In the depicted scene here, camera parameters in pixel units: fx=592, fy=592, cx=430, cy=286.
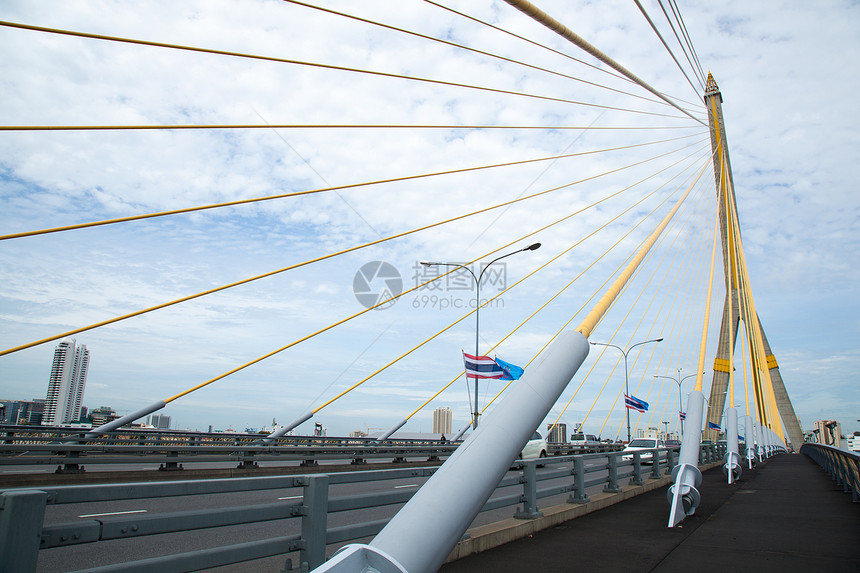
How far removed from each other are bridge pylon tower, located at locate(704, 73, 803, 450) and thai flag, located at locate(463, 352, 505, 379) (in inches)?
356

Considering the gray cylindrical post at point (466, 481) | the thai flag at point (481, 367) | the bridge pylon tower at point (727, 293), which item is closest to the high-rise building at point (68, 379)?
the thai flag at point (481, 367)

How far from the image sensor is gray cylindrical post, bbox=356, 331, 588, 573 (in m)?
1.85

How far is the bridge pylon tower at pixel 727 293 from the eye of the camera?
27453 millimetres

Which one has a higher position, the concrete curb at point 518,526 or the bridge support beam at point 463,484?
the bridge support beam at point 463,484

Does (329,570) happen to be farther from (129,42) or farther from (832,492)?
(832,492)

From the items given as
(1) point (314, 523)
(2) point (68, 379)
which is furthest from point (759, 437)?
(2) point (68, 379)

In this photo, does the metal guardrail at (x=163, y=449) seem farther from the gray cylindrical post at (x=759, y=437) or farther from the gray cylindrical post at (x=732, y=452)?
the gray cylindrical post at (x=759, y=437)

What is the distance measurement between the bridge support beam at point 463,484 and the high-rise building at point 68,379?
6031 centimetres

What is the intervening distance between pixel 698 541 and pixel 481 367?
17.2 meters

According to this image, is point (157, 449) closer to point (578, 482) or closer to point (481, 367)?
point (578, 482)

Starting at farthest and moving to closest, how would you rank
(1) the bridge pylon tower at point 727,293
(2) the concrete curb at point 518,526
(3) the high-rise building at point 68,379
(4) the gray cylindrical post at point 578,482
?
1. (3) the high-rise building at point 68,379
2. (1) the bridge pylon tower at point 727,293
3. (4) the gray cylindrical post at point 578,482
4. (2) the concrete curb at point 518,526

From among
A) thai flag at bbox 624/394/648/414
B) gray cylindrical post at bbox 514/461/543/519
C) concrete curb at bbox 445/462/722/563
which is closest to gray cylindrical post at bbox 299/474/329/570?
concrete curb at bbox 445/462/722/563

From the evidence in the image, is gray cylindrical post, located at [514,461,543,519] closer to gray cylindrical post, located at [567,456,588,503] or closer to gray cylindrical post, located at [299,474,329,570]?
gray cylindrical post, located at [567,456,588,503]

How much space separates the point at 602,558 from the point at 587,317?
340 centimetres
